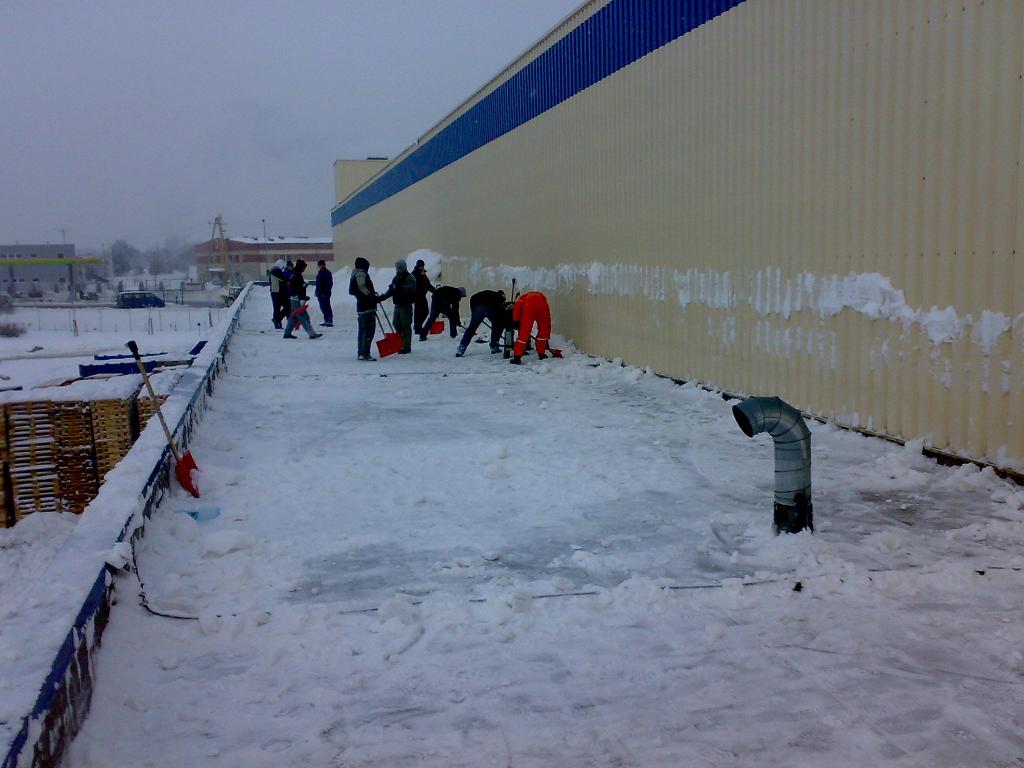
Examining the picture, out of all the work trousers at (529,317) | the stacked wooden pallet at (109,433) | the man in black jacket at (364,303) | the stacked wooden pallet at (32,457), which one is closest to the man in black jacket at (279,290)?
the man in black jacket at (364,303)

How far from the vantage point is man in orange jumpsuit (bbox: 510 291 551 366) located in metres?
14.6

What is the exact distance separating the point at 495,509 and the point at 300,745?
10.2 ft

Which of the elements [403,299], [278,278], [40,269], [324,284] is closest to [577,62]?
[403,299]

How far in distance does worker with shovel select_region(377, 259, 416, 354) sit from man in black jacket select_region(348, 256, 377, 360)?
0.69 m

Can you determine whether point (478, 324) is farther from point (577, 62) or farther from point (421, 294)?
point (577, 62)

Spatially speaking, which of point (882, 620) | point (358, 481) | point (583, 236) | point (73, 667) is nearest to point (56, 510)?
point (358, 481)

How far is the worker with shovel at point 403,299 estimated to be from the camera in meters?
16.3

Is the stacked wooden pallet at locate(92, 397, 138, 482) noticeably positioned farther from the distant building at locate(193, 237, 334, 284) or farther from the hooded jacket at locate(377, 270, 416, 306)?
the distant building at locate(193, 237, 334, 284)

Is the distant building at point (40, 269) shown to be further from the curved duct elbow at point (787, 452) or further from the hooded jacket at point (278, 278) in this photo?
the curved duct elbow at point (787, 452)

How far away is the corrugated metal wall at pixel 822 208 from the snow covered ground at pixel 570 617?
0.95m

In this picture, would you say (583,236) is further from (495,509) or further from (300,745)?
(300,745)

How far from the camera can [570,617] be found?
4344 millimetres

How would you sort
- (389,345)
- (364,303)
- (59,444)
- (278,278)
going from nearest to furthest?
(59,444) → (364,303) → (389,345) → (278,278)

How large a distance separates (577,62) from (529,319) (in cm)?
505
